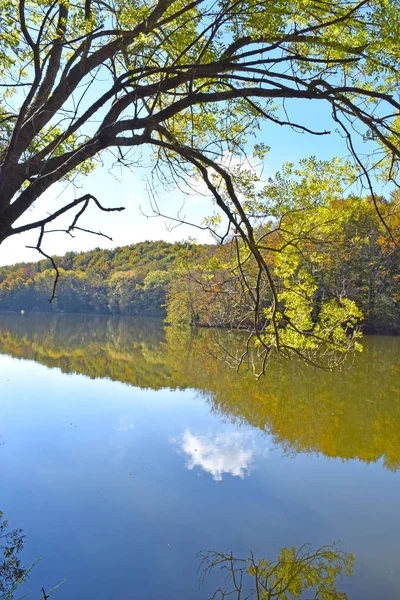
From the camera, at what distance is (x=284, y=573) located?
4164mm

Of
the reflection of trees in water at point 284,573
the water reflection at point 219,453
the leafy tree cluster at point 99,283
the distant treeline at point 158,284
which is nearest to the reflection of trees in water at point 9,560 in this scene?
the reflection of trees in water at point 284,573

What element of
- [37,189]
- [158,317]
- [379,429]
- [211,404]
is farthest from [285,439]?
A: [158,317]

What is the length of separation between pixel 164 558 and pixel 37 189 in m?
3.48

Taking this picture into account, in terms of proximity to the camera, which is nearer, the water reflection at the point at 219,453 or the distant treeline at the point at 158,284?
the water reflection at the point at 219,453

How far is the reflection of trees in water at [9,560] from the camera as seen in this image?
12.3 feet

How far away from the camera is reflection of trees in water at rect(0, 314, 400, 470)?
811 centimetres

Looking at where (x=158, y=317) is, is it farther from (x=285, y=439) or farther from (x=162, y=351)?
(x=285, y=439)

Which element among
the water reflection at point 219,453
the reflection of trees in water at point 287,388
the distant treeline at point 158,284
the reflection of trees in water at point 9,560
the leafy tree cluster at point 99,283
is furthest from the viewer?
the leafy tree cluster at point 99,283

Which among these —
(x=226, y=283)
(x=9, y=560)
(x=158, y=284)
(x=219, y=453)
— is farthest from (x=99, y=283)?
(x=9, y=560)

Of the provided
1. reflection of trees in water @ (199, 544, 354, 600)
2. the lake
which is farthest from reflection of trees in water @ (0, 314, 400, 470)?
reflection of trees in water @ (199, 544, 354, 600)

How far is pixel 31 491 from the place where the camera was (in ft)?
18.6

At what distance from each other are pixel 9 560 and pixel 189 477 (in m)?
2.62

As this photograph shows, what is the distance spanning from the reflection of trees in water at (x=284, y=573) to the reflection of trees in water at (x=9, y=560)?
1.52 m

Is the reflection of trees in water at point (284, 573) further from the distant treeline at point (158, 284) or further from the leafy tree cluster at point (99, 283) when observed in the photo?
the leafy tree cluster at point (99, 283)
